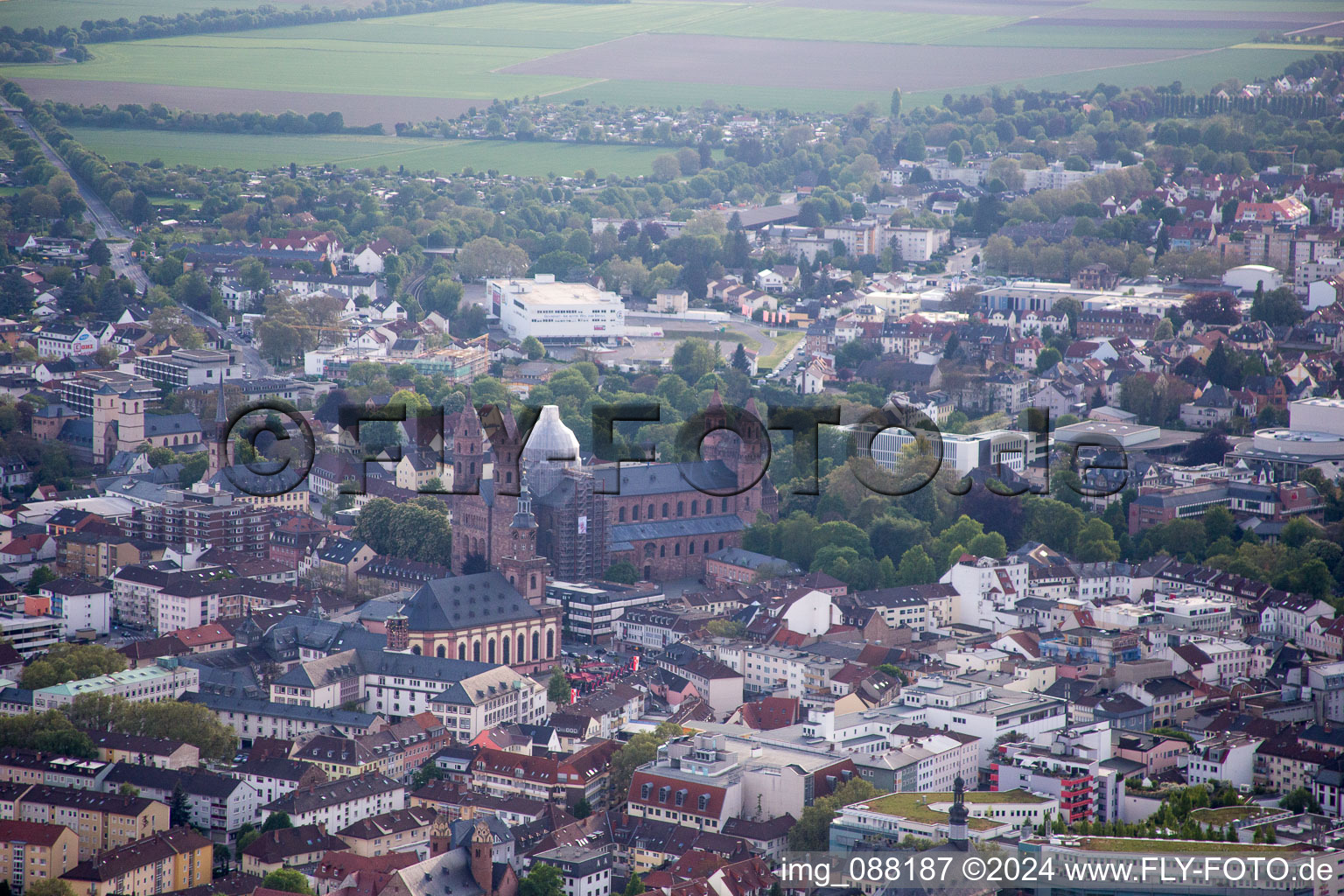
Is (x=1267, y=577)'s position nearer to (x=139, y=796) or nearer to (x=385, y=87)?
(x=139, y=796)

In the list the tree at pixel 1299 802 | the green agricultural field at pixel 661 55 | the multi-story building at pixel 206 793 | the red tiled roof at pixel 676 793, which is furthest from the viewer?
the green agricultural field at pixel 661 55

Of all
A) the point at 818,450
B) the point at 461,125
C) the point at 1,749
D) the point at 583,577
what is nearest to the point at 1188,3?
the point at 461,125

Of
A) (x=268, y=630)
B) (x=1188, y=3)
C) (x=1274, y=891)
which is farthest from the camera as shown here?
(x=1188, y=3)

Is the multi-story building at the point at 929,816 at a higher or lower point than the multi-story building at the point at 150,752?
higher

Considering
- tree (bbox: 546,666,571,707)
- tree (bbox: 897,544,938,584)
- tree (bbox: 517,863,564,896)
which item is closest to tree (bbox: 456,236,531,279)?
tree (bbox: 897,544,938,584)

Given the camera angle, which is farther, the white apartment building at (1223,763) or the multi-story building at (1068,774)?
the white apartment building at (1223,763)

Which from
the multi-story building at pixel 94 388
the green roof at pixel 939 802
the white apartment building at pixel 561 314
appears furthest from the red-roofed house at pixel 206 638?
the white apartment building at pixel 561 314

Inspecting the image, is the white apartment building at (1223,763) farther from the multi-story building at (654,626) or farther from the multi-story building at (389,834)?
the multi-story building at (389,834)
